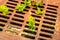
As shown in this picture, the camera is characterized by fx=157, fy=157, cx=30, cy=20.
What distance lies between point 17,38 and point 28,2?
47 centimetres

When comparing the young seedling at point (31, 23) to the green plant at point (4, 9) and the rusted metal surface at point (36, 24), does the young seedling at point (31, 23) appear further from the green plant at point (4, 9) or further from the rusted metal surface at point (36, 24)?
the green plant at point (4, 9)

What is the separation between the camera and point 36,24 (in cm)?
154

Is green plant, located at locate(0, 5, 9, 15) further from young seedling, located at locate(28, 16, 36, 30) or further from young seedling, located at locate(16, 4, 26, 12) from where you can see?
young seedling, located at locate(28, 16, 36, 30)

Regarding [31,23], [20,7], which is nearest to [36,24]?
[31,23]

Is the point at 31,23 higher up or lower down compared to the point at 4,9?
lower down

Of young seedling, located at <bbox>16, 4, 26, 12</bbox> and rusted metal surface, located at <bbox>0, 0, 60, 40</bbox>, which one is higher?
young seedling, located at <bbox>16, 4, 26, 12</bbox>

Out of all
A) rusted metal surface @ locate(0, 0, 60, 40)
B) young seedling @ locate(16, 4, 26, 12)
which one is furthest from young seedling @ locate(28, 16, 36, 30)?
young seedling @ locate(16, 4, 26, 12)

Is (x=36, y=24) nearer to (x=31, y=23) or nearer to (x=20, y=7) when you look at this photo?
(x=31, y=23)

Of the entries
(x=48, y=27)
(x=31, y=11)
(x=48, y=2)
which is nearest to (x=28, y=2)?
(x=31, y=11)

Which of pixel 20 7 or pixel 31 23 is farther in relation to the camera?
pixel 20 7

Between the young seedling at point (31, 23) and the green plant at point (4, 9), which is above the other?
the green plant at point (4, 9)

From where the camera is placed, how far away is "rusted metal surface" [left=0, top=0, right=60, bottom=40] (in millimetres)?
1431

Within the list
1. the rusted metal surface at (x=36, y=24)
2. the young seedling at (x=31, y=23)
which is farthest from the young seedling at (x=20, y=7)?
the young seedling at (x=31, y=23)

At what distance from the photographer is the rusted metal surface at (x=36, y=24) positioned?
1.43 m
